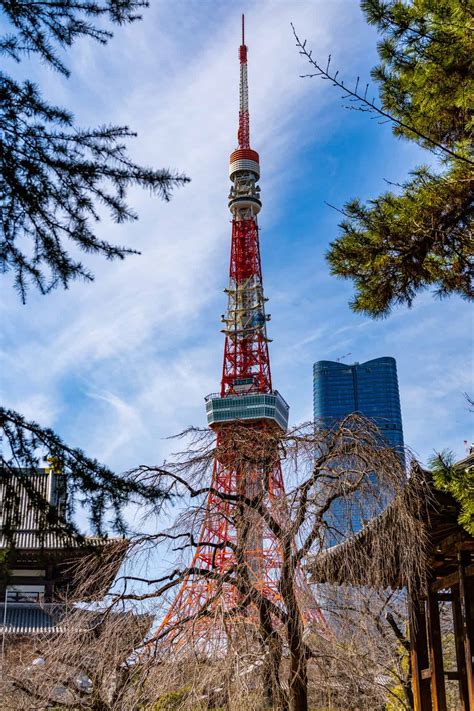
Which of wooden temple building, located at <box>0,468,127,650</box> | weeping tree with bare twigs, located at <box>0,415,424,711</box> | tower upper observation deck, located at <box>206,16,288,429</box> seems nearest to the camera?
wooden temple building, located at <box>0,468,127,650</box>

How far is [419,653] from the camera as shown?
8266 mm

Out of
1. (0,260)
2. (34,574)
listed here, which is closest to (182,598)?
(0,260)

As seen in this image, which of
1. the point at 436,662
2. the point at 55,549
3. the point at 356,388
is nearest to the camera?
the point at 55,549

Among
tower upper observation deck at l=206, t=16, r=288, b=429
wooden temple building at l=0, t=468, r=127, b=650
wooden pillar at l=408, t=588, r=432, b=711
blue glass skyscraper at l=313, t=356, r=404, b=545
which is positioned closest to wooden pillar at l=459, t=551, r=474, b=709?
wooden pillar at l=408, t=588, r=432, b=711

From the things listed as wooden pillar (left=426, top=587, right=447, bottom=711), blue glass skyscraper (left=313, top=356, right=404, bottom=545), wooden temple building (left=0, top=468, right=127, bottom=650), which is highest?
blue glass skyscraper (left=313, top=356, right=404, bottom=545)

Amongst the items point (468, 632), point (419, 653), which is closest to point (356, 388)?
point (419, 653)

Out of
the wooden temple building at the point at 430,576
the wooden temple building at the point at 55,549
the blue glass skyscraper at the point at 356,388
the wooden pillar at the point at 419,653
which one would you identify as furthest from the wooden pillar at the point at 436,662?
the blue glass skyscraper at the point at 356,388

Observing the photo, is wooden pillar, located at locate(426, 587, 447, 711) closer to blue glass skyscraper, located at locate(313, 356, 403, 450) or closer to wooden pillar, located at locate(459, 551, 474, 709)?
wooden pillar, located at locate(459, 551, 474, 709)

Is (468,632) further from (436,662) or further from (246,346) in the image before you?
(246,346)

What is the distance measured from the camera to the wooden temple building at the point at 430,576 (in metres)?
6.79

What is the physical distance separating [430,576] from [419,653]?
0.90m

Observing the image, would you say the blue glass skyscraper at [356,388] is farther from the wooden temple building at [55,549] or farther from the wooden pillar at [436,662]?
the wooden pillar at [436,662]

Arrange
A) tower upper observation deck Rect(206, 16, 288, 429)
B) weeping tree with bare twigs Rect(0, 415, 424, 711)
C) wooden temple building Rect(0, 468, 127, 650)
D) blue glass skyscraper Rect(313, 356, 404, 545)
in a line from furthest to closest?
blue glass skyscraper Rect(313, 356, 404, 545) < tower upper observation deck Rect(206, 16, 288, 429) < weeping tree with bare twigs Rect(0, 415, 424, 711) < wooden temple building Rect(0, 468, 127, 650)

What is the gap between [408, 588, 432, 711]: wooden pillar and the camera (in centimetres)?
816
